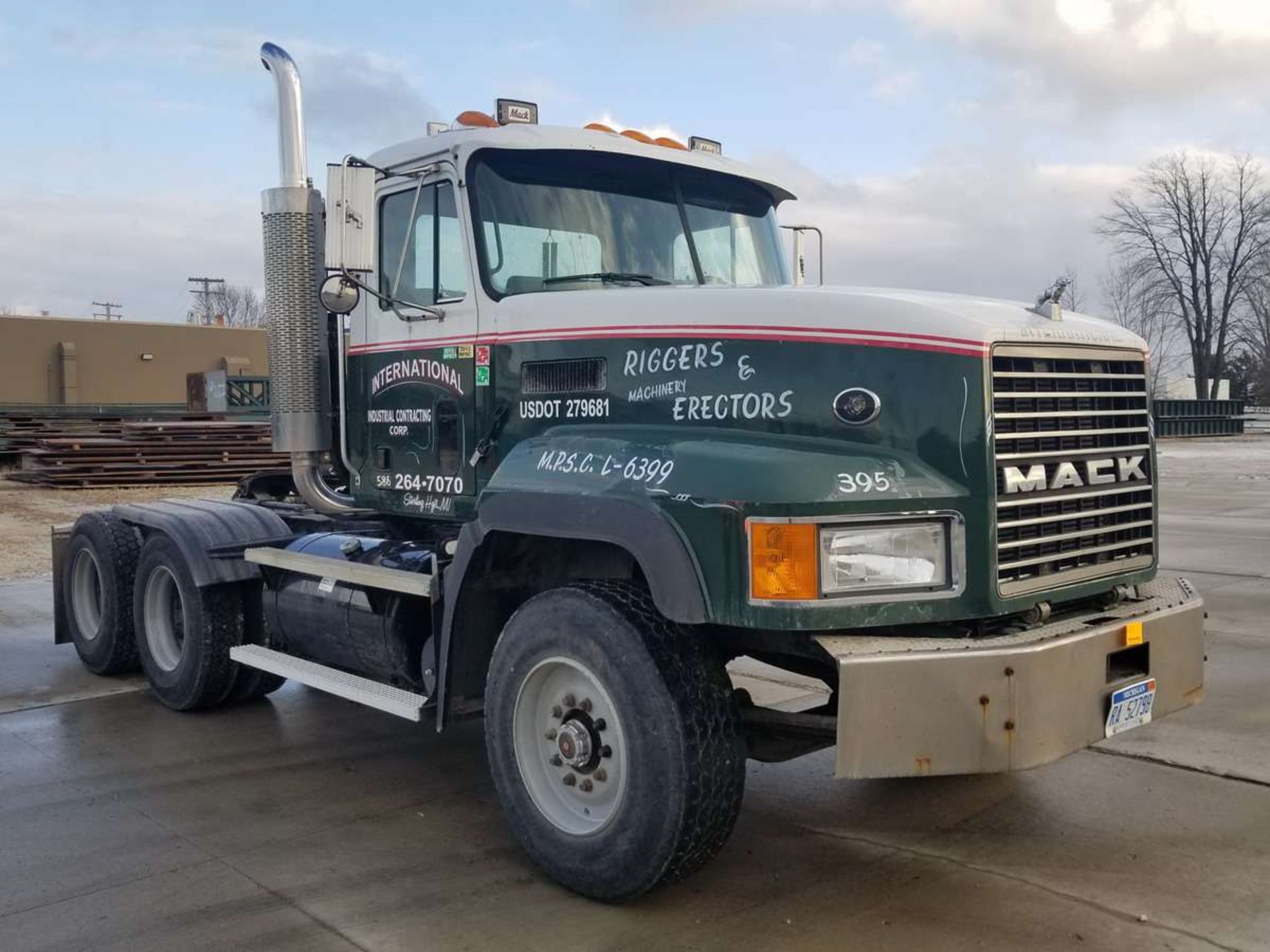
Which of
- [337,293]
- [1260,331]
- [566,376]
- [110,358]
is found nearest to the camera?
[566,376]

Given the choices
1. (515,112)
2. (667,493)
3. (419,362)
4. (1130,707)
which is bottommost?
(1130,707)

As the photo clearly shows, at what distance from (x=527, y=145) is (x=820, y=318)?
173cm

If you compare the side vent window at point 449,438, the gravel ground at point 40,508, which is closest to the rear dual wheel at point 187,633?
the side vent window at point 449,438

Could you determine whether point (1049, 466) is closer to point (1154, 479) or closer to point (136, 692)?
point (1154, 479)

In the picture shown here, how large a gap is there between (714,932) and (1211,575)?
859 cm

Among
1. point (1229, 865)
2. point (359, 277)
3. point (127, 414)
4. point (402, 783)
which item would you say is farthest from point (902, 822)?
point (127, 414)

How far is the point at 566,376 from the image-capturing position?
4645mm

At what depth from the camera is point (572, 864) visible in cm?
402

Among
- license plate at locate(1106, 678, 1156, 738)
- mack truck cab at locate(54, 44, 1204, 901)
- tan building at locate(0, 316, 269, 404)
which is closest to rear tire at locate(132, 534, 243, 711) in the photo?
mack truck cab at locate(54, 44, 1204, 901)

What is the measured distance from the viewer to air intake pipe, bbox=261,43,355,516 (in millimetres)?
5855

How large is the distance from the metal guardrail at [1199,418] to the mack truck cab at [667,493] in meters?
40.1

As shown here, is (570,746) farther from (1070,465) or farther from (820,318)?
(1070,465)

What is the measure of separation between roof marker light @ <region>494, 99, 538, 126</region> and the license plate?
329 centimetres

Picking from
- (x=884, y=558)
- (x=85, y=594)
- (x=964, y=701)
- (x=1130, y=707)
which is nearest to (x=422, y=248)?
(x=884, y=558)
